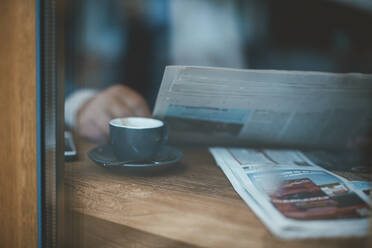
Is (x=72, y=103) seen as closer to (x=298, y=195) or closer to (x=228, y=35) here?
(x=298, y=195)

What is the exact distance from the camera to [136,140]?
1.60 feet

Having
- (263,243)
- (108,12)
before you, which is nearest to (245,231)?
(263,243)

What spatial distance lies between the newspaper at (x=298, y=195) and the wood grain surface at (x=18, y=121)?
290 mm

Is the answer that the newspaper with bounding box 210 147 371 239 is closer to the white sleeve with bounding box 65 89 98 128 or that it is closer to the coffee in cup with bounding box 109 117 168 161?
the coffee in cup with bounding box 109 117 168 161

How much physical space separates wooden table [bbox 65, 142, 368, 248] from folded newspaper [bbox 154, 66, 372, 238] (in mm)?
18

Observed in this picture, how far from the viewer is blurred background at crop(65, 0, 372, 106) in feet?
3.78

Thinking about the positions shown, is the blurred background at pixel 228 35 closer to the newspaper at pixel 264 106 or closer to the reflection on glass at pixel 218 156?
the reflection on glass at pixel 218 156

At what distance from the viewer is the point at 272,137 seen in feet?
2.15

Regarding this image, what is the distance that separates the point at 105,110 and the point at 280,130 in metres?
0.43

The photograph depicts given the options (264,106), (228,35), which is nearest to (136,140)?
(264,106)

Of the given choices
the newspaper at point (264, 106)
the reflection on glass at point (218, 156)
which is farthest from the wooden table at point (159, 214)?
the newspaper at point (264, 106)

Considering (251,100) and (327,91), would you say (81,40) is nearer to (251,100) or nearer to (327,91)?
(251,100)

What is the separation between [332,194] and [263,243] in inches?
6.1

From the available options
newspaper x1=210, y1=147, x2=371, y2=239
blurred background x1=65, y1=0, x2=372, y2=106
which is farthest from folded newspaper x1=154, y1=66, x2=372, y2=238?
blurred background x1=65, y1=0, x2=372, y2=106
